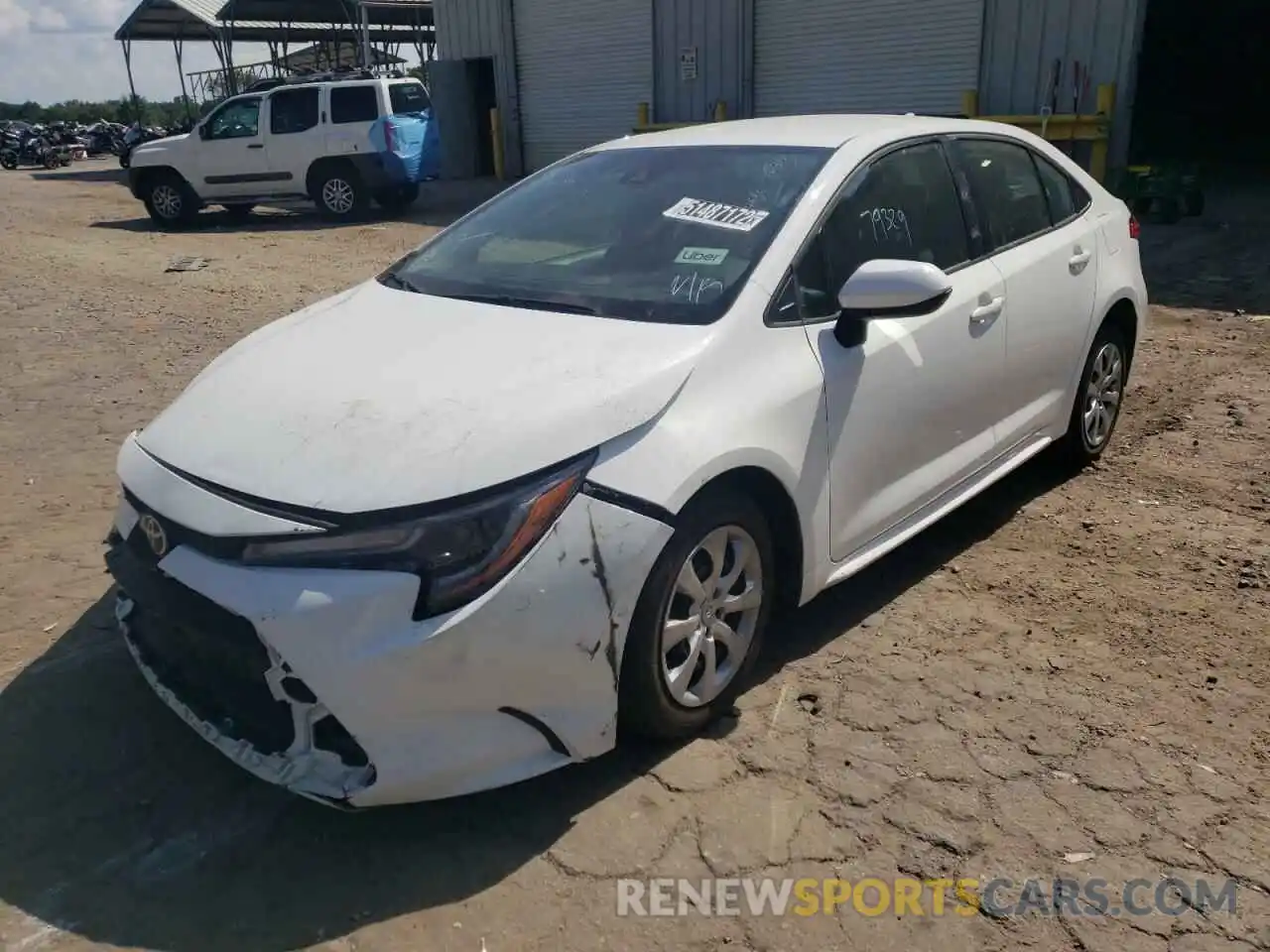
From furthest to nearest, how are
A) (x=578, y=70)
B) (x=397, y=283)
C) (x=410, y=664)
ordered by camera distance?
(x=578, y=70) < (x=397, y=283) < (x=410, y=664)

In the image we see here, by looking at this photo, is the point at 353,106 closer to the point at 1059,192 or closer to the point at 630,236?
the point at 1059,192

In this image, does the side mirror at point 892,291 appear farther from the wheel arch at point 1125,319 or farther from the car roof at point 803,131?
the wheel arch at point 1125,319

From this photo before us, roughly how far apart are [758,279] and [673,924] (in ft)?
5.77

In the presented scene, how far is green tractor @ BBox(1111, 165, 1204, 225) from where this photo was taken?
12125 millimetres

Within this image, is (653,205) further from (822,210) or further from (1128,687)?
(1128,687)

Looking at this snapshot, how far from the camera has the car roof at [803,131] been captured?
Result: 3.74 meters

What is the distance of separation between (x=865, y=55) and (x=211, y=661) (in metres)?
15.3

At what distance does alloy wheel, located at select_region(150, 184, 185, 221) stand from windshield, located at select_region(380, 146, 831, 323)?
1421 cm

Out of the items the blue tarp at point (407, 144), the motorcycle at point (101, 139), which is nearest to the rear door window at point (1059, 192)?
the blue tarp at point (407, 144)

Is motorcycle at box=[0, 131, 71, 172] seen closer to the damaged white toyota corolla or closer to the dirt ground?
the dirt ground

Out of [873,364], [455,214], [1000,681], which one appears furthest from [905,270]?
[455,214]

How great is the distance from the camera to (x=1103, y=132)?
517 inches

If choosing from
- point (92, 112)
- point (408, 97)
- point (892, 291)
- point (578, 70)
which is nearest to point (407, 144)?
point (408, 97)

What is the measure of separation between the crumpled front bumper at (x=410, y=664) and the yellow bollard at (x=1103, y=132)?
12595mm
